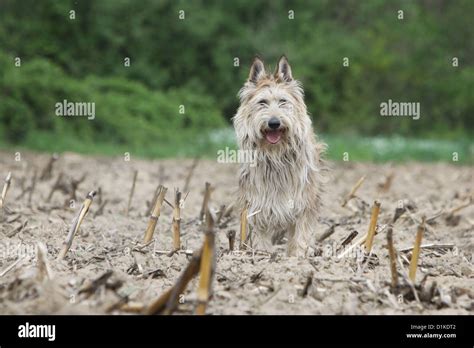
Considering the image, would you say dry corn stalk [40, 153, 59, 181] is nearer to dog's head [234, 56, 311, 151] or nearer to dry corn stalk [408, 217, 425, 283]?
dog's head [234, 56, 311, 151]

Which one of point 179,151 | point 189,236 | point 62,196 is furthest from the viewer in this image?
point 179,151

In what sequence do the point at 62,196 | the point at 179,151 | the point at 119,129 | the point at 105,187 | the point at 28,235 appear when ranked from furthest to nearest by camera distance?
the point at 119,129
the point at 179,151
the point at 105,187
the point at 62,196
the point at 28,235

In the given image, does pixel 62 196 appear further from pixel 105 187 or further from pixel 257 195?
pixel 257 195

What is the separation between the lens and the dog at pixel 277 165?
8984mm

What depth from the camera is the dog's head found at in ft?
29.4

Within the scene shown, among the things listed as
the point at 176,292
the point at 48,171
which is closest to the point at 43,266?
the point at 176,292

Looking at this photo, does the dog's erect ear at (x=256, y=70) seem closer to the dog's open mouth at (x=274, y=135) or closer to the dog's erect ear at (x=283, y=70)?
the dog's erect ear at (x=283, y=70)

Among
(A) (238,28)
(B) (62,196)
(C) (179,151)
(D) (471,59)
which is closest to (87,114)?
(C) (179,151)

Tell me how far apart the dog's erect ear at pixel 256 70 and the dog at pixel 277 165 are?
5.9 inches

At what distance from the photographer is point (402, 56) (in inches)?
1387

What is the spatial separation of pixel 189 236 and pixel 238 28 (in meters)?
24.3

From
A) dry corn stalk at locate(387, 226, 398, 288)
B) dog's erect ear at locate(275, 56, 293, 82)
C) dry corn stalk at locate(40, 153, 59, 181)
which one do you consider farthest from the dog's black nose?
dry corn stalk at locate(40, 153, 59, 181)

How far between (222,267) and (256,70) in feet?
10.1
